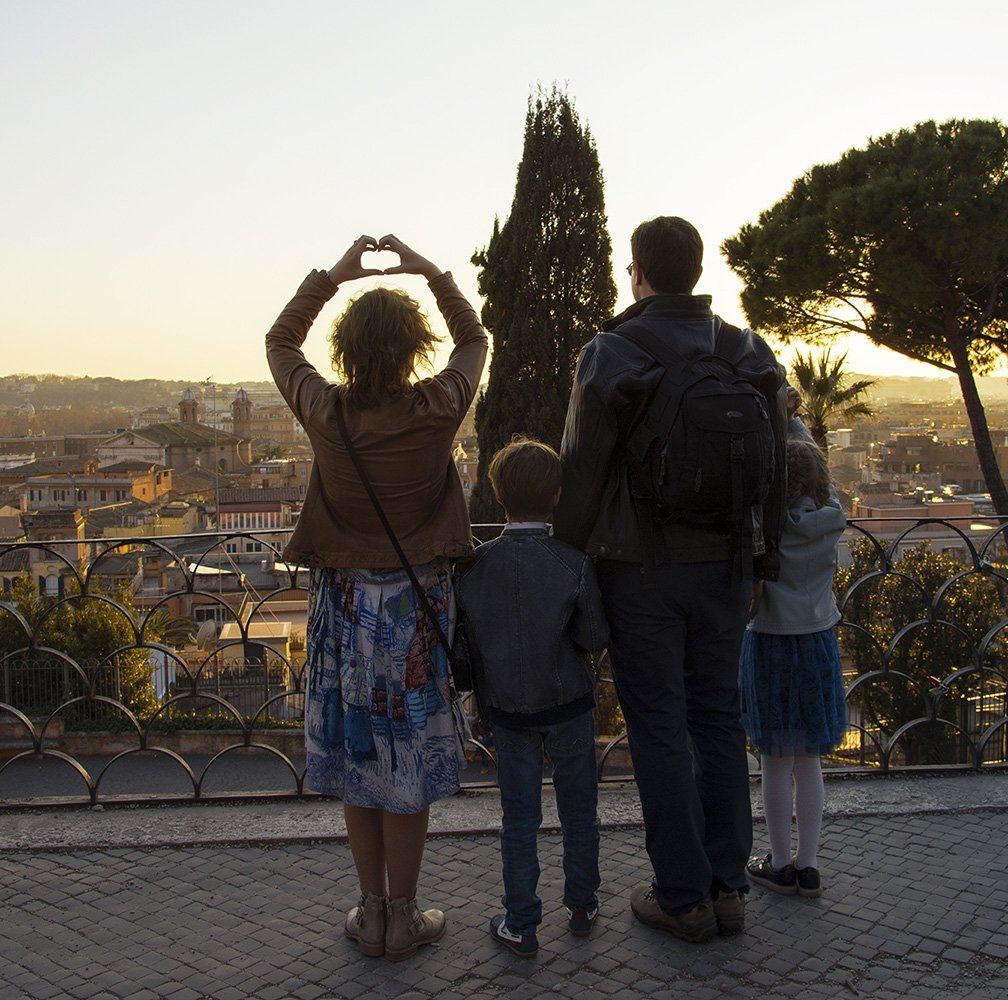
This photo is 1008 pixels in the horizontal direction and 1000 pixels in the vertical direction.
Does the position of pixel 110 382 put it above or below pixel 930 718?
above

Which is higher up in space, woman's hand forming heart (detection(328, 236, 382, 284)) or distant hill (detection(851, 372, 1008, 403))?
distant hill (detection(851, 372, 1008, 403))

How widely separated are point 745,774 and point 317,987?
100cm

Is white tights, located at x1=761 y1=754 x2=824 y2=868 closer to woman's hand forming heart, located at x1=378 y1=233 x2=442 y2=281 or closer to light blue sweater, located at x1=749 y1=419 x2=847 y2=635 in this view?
light blue sweater, located at x1=749 y1=419 x2=847 y2=635

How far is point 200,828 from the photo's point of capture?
3.00 metres

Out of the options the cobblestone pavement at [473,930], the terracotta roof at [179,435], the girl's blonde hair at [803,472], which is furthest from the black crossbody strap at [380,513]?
the terracotta roof at [179,435]

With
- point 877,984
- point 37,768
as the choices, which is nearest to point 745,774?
point 877,984

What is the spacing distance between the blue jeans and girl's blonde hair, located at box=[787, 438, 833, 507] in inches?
27.9

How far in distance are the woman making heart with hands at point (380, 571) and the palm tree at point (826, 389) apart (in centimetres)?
1621

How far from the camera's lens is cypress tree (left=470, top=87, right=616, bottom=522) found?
63.3ft

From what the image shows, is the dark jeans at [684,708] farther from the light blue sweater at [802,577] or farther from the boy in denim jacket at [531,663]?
the light blue sweater at [802,577]

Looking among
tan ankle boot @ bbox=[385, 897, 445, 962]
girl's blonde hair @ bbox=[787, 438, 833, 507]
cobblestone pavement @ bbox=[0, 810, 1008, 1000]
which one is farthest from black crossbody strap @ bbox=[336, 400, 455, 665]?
girl's blonde hair @ bbox=[787, 438, 833, 507]

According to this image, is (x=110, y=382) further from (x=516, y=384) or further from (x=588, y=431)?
(x=588, y=431)

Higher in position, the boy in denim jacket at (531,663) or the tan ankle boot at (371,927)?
the boy in denim jacket at (531,663)

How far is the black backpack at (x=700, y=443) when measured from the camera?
2.19 metres
